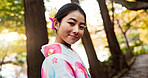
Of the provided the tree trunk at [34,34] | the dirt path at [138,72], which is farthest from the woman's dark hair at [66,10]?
the dirt path at [138,72]

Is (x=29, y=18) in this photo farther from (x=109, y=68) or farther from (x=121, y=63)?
(x=121, y=63)

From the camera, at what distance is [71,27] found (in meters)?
1.20

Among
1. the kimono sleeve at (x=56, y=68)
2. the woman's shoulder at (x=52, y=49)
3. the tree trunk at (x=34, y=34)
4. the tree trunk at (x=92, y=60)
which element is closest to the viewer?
the kimono sleeve at (x=56, y=68)

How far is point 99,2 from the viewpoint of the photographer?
2.90 meters

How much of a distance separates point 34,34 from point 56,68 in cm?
140

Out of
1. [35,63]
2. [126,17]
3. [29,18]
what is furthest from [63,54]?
[126,17]

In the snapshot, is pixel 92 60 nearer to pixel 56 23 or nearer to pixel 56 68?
pixel 56 23

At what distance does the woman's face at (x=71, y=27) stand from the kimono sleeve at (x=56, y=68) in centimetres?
18

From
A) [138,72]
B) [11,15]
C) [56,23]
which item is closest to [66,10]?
[56,23]

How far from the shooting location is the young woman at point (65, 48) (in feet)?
3.51

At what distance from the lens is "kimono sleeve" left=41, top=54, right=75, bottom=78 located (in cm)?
104

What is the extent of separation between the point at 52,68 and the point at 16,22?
7166 millimetres

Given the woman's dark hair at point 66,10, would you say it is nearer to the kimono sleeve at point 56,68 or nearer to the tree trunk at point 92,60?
the kimono sleeve at point 56,68

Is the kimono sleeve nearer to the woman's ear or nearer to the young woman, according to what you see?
the young woman
